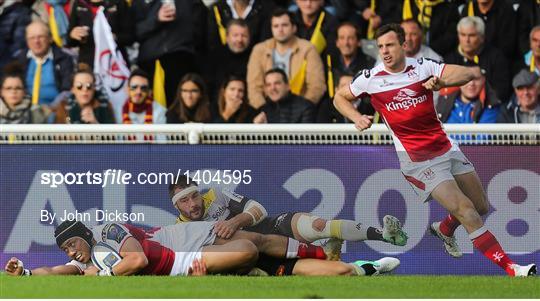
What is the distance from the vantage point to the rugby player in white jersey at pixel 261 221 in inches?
410

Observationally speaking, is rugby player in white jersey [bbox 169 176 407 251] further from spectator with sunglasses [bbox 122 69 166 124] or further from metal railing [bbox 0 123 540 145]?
spectator with sunglasses [bbox 122 69 166 124]

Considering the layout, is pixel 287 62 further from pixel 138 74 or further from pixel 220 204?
pixel 220 204

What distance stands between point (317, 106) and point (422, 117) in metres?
2.27

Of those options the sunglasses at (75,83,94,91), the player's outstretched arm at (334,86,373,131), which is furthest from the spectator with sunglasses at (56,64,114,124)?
the player's outstretched arm at (334,86,373,131)

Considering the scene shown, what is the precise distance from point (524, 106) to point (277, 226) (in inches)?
128

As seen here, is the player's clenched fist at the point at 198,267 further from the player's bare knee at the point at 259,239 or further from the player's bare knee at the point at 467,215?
the player's bare knee at the point at 467,215

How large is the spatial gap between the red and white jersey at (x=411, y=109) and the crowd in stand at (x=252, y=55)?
4.69 ft

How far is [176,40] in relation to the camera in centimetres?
1332

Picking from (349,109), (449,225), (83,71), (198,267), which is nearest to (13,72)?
(83,71)

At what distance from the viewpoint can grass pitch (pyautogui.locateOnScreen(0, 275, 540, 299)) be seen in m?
8.67

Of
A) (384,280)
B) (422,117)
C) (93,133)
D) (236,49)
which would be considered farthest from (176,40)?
(384,280)

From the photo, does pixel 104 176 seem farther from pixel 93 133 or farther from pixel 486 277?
pixel 486 277

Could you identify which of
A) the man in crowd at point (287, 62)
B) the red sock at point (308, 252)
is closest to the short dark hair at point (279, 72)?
the man in crowd at point (287, 62)

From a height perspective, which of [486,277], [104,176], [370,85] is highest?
[370,85]
